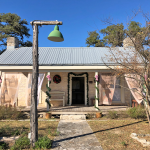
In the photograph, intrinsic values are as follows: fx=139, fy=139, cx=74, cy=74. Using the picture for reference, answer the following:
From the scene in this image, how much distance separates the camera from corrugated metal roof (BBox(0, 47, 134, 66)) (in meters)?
8.45

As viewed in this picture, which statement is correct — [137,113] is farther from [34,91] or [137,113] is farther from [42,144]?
[34,91]

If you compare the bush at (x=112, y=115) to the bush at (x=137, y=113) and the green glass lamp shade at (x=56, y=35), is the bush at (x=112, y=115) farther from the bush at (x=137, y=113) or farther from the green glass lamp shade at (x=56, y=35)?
the green glass lamp shade at (x=56, y=35)

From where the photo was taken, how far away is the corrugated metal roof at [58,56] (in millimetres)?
8453

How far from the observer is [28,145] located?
380cm

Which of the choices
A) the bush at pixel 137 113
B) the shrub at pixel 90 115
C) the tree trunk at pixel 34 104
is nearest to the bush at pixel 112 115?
the bush at pixel 137 113

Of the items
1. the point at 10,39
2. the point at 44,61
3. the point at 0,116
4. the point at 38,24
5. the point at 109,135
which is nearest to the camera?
the point at 38,24

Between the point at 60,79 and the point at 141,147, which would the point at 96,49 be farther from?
the point at 141,147

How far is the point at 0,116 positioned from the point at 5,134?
242 cm

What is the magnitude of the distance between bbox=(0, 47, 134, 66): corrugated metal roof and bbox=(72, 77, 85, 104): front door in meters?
2.00

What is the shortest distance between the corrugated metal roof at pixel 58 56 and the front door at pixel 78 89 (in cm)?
200

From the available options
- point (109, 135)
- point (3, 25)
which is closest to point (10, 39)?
point (109, 135)

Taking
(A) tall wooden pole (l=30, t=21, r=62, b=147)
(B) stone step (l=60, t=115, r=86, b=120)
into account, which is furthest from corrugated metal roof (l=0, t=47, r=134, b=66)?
(A) tall wooden pole (l=30, t=21, r=62, b=147)

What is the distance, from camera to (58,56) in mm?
9562

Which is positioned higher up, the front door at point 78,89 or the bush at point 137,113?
the front door at point 78,89
